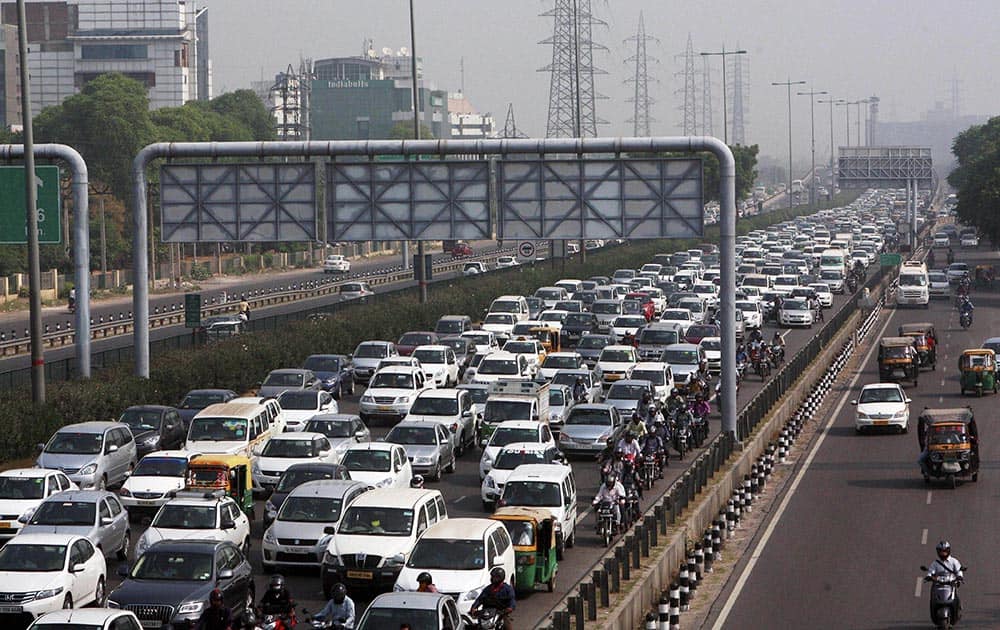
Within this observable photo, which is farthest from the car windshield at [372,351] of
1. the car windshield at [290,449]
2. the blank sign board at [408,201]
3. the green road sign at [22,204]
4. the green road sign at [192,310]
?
the car windshield at [290,449]

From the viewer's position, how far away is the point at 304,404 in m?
40.1

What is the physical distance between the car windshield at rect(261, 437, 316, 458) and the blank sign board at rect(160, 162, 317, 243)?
11090 mm

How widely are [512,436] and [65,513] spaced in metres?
11.3

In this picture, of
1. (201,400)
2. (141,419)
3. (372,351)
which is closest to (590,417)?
(201,400)

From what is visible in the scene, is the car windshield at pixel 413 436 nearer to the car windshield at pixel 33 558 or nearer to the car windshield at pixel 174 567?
the car windshield at pixel 174 567

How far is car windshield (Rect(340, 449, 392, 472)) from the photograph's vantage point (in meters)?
31.3

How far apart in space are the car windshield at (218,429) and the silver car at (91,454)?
153 cm

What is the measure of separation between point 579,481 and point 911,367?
2187cm

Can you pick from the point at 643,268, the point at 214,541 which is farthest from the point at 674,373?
the point at 643,268

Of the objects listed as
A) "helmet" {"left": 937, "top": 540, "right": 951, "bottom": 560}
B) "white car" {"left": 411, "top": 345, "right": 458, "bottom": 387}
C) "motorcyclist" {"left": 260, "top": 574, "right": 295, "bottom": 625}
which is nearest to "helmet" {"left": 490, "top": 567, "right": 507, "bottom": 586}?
"motorcyclist" {"left": 260, "top": 574, "right": 295, "bottom": 625}

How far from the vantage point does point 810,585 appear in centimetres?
2525

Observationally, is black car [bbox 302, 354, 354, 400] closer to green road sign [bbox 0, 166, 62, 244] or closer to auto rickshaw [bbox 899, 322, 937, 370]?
green road sign [bbox 0, 166, 62, 244]

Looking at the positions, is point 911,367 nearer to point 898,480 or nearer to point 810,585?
point 898,480

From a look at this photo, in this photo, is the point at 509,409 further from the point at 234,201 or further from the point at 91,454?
the point at 91,454
